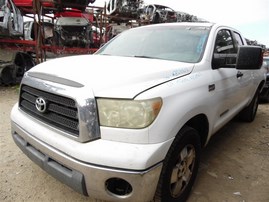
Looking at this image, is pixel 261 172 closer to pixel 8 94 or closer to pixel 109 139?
pixel 109 139

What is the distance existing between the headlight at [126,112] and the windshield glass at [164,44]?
1.09 meters

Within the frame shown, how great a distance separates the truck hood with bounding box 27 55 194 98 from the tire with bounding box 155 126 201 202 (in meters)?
0.52

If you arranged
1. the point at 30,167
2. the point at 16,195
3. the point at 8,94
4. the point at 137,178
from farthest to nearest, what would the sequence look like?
the point at 8,94
the point at 30,167
the point at 16,195
the point at 137,178

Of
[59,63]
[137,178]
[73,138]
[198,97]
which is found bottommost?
[137,178]

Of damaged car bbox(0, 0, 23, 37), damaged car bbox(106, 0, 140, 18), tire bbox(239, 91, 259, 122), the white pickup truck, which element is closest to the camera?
the white pickup truck

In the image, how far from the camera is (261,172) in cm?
337

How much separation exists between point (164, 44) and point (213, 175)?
165cm

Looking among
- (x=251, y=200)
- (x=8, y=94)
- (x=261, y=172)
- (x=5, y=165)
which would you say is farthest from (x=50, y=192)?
(x=8, y=94)

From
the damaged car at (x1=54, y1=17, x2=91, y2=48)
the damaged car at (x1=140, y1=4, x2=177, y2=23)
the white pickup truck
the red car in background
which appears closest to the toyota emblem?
the white pickup truck

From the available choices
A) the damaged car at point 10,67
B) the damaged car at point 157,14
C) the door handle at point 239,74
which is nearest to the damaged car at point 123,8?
the damaged car at point 157,14

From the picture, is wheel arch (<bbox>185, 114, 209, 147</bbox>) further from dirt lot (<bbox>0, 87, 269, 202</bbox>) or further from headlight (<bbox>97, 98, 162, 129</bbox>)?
headlight (<bbox>97, 98, 162, 129</bbox>)

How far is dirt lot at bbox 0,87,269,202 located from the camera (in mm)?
2701

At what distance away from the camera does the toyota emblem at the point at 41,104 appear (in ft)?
7.40

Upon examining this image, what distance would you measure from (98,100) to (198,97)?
0.98 m
